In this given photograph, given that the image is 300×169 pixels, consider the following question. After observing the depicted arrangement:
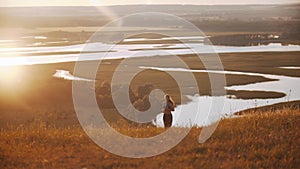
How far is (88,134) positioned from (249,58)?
221ft

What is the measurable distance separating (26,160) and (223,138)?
452cm

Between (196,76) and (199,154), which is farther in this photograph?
(196,76)

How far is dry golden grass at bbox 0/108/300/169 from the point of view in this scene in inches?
360

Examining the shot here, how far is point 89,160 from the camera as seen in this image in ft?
30.7

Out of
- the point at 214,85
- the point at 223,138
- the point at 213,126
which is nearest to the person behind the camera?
the point at 223,138

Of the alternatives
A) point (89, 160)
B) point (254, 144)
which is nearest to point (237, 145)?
point (254, 144)

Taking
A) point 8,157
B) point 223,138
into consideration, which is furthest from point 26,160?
point 223,138

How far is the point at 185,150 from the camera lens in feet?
32.5

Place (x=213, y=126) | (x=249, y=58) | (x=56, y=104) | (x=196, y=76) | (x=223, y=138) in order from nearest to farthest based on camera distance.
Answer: (x=223, y=138) < (x=213, y=126) < (x=56, y=104) < (x=196, y=76) < (x=249, y=58)

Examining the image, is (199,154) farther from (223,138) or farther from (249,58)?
(249,58)

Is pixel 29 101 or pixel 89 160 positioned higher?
pixel 89 160

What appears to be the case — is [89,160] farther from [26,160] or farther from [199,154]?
[199,154]

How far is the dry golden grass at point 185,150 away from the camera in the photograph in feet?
30.0

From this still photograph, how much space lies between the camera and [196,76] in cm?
5712
